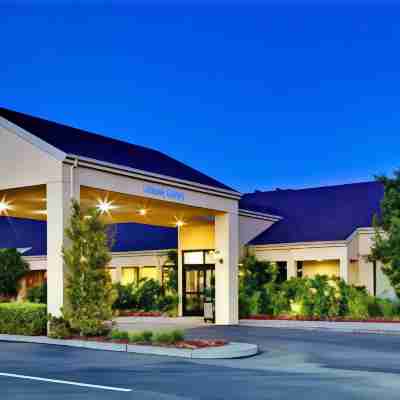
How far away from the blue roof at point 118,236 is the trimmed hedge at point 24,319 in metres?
12.4

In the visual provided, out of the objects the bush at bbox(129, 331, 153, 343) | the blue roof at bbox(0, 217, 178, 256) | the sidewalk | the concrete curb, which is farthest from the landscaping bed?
the bush at bbox(129, 331, 153, 343)

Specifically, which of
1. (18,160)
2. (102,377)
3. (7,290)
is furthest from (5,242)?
(102,377)

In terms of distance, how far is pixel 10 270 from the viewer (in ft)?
121

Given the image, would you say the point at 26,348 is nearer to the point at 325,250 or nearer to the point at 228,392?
the point at 228,392

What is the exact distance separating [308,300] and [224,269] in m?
3.55

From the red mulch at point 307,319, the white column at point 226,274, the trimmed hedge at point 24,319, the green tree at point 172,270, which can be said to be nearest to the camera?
the trimmed hedge at point 24,319

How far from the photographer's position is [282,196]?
3897 cm

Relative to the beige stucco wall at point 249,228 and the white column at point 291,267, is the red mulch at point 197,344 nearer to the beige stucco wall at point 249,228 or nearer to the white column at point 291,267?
the white column at point 291,267

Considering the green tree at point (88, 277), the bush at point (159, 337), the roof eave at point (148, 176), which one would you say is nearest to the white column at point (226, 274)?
the roof eave at point (148, 176)

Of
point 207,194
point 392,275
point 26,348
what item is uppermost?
point 207,194

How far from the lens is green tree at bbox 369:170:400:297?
24.4m

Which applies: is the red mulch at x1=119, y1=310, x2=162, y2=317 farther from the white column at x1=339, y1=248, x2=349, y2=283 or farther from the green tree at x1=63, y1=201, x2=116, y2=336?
the green tree at x1=63, y1=201, x2=116, y2=336

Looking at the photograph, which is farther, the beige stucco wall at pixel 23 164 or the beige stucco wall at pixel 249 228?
the beige stucco wall at pixel 249 228

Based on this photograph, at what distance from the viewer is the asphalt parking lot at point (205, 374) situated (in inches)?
411
